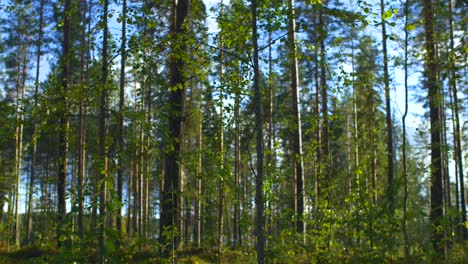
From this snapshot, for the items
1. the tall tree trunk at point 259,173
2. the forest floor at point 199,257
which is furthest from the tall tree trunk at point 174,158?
the tall tree trunk at point 259,173

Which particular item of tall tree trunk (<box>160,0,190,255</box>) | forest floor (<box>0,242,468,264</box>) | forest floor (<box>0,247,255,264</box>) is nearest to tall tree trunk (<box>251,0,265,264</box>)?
forest floor (<box>0,242,468,264</box>)

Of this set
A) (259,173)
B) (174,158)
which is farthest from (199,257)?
(259,173)

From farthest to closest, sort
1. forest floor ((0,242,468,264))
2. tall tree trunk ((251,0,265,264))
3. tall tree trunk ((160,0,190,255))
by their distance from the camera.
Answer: forest floor ((0,242,468,264)), tall tree trunk ((160,0,190,255)), tall tree trunk ((251,0,265,264))

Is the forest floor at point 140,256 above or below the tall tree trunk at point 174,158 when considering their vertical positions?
below

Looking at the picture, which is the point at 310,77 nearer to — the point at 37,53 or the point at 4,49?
the point at 37,53

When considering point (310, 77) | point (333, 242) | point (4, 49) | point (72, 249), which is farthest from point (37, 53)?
point (72, 249)

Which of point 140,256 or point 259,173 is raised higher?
point 259,173

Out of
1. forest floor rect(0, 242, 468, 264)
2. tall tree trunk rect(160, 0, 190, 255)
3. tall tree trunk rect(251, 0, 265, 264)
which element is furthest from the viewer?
forest floor rect(0, 242, 468, 264)

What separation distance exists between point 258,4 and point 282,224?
4867 millimetres

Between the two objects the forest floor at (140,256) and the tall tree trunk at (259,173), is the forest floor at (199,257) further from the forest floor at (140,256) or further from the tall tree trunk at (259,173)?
the tall tree trunk at (259,173)

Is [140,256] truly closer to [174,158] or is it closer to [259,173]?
[174,158]

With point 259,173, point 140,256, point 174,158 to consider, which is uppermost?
point 174,158

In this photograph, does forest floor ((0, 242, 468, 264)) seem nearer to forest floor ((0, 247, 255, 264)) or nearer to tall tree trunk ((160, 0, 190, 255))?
forest floor ((0, 247, 255, 264))

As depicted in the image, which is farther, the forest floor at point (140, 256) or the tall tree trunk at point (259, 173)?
the forest floor at point (140, 256)
